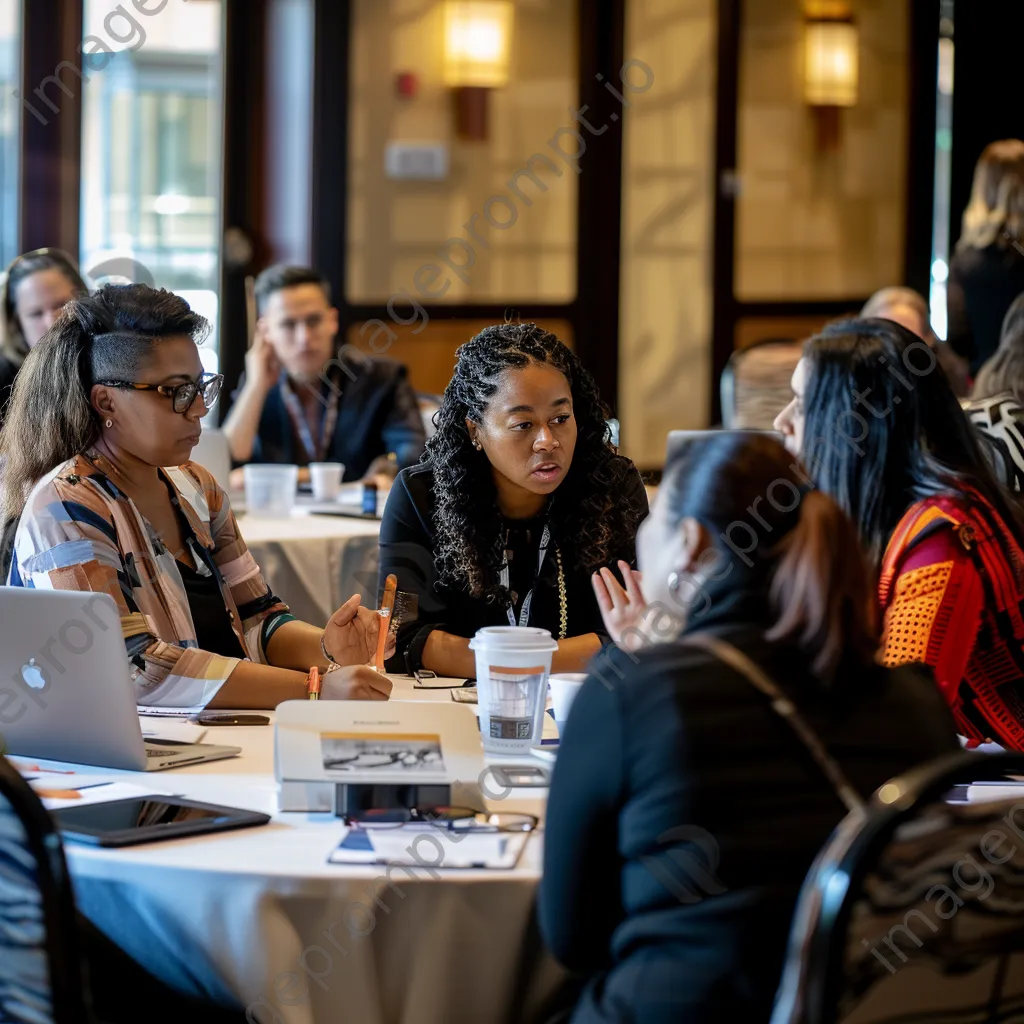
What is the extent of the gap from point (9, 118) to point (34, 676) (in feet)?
16.1

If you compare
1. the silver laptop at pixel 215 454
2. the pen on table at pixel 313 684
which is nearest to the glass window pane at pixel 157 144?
the silver laptop at pixel 215 454

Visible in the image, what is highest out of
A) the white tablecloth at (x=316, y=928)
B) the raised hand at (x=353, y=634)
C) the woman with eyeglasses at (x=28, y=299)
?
the woman with eyeglasses at (x=28, y=299)

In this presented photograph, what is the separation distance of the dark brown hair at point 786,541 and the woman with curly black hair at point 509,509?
121cm

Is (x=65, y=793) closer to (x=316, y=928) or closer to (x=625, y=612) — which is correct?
(x=316, y=928)

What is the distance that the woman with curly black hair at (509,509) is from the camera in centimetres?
280

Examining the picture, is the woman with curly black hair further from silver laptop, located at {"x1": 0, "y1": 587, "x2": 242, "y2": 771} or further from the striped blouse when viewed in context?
silver laptop, located at {"x1": 0, "y1": 587, "x2": 242, "y2": 771}

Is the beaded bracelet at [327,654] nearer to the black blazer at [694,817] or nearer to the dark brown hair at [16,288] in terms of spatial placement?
the black blazer at [694,817]

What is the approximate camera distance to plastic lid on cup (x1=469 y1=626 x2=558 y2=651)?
6.72ft

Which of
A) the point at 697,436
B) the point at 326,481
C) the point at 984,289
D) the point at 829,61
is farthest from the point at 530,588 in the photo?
the point at 829,61

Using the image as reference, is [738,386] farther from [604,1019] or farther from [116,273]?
[604,1019]

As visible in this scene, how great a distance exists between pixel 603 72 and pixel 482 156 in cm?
74

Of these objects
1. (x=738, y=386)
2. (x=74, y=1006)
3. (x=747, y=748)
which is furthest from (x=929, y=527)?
(x=738, y=386)

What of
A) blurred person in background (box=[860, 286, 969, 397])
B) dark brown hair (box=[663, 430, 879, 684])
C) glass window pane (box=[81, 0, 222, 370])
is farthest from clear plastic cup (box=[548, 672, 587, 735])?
glass window pane (box=[81, 0, 222, 370])

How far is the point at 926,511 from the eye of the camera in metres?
2.30
